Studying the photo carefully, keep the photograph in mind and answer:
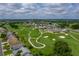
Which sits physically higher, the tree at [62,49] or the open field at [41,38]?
the open field at [41,38]

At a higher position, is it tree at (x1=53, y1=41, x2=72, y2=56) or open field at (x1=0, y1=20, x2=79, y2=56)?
open field at (x1=0, y1=20, x2=79, y2=56)

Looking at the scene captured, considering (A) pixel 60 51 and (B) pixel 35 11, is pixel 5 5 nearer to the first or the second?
(B) pixel 35 11

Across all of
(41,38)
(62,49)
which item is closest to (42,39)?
(41,38)

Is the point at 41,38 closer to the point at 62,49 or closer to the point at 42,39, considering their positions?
the point at 42,39

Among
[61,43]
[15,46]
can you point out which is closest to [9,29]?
[15,46]
